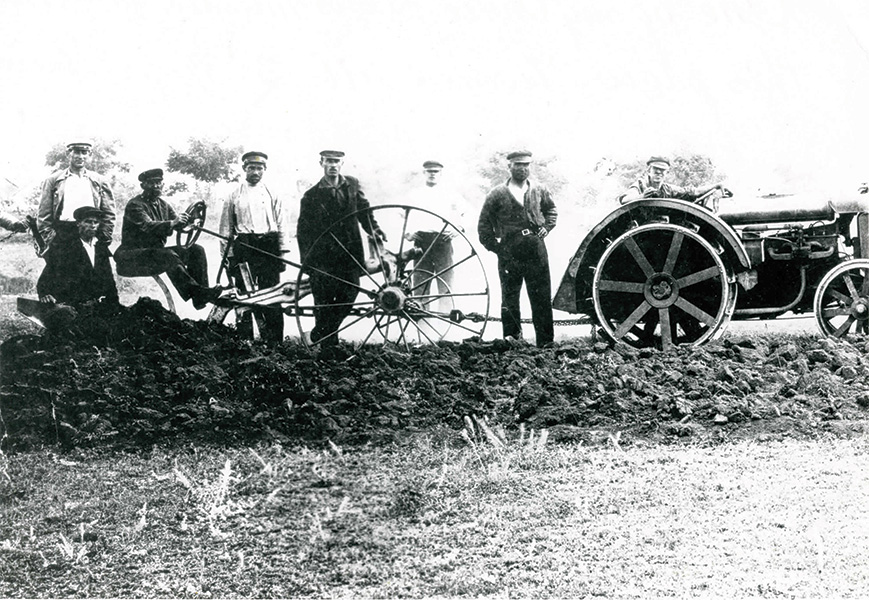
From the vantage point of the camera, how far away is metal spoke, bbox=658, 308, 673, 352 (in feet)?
21.2

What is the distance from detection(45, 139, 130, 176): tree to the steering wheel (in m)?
0.53

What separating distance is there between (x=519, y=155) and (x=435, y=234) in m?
0.84

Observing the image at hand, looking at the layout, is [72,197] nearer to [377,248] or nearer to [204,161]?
[204,161]

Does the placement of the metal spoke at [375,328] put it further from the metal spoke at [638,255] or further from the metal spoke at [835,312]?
the metal spoke at [835,312]

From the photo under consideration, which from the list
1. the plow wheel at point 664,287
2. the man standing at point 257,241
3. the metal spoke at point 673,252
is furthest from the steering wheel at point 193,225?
the metal spoke at point 673,252

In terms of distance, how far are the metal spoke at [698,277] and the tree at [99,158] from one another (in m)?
4.07

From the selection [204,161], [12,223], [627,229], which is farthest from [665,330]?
[12,223]

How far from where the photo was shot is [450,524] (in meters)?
4.41

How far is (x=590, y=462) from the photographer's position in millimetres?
5008

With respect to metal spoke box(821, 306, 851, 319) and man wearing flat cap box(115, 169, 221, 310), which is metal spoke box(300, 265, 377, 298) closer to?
man wearing flat cap box(115, 169, 221, 310)

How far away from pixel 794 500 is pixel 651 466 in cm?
75

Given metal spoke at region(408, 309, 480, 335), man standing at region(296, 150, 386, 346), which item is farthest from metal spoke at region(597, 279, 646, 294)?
man standing at region(296, 150, 386, 346)

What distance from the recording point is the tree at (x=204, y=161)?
242 inches

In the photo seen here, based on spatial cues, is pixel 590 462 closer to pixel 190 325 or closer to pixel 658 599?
pixel 658 599
